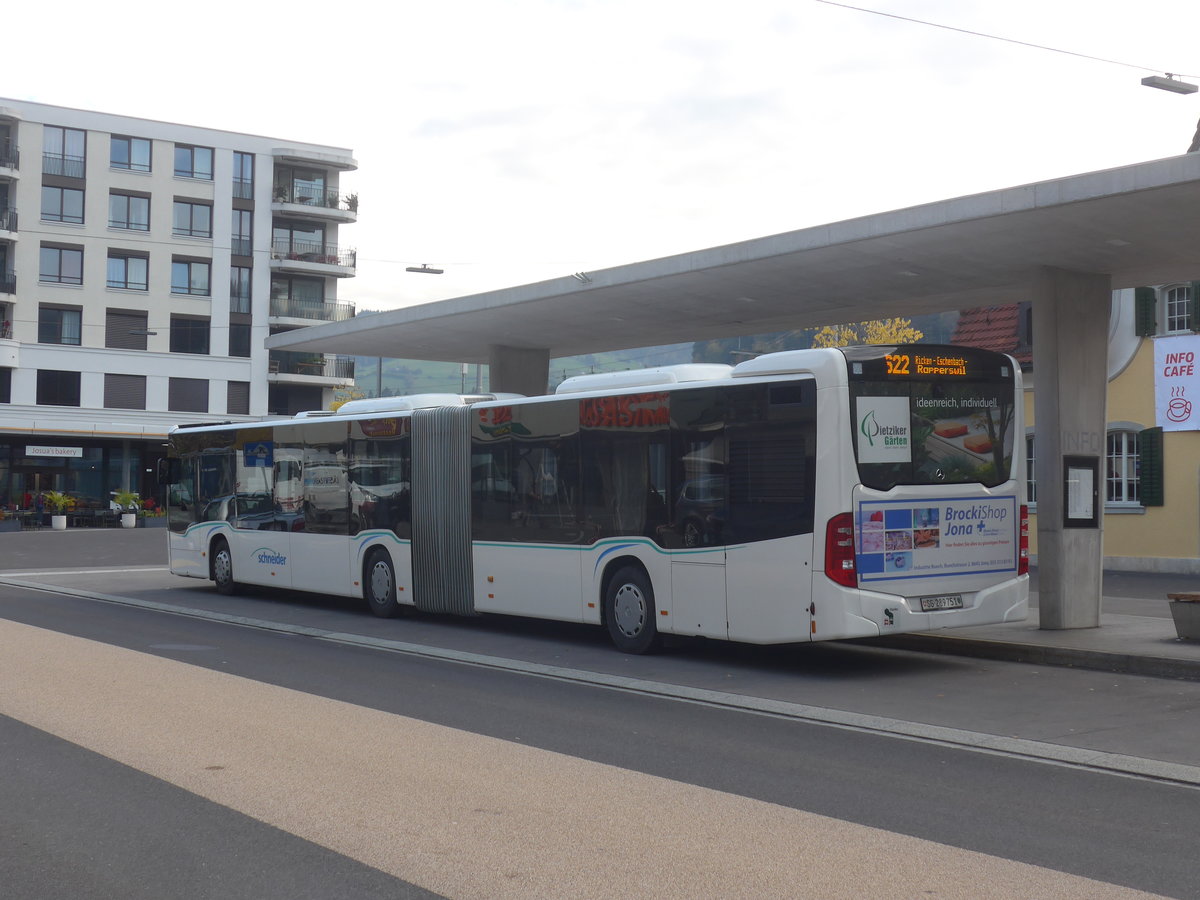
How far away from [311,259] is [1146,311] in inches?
2009

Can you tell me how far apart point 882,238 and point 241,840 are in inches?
408

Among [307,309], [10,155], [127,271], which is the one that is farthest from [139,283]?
[307,309]

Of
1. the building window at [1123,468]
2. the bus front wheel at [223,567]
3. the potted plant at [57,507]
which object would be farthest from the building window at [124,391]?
the building window at [1123,468]

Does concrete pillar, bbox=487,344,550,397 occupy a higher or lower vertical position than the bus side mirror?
higher

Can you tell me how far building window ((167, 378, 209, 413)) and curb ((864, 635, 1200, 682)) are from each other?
181 ft

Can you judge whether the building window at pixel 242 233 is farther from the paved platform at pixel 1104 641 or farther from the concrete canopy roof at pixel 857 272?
the paved platform at pixel 1104 641

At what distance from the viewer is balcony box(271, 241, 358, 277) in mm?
68562

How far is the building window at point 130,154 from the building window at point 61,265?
16.0 ft

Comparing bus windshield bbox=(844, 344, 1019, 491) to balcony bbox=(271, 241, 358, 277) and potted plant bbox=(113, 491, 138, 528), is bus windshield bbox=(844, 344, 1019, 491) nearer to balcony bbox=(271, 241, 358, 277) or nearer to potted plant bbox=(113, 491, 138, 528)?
potted plant bbox=(113, 491, 138, 528)

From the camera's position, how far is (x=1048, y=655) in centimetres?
1345

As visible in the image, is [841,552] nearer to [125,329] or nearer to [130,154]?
[125,329]

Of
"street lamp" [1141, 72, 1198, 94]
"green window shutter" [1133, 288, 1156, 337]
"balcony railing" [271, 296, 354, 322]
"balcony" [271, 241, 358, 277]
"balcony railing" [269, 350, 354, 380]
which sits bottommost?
"green window shutter" [1133, 288, 1156, 337]

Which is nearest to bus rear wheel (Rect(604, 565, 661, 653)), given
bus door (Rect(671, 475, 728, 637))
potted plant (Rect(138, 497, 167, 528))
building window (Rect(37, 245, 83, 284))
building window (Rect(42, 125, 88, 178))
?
bus door (Rect(671, 475, 728, 637))

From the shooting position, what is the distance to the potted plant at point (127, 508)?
56500mm
